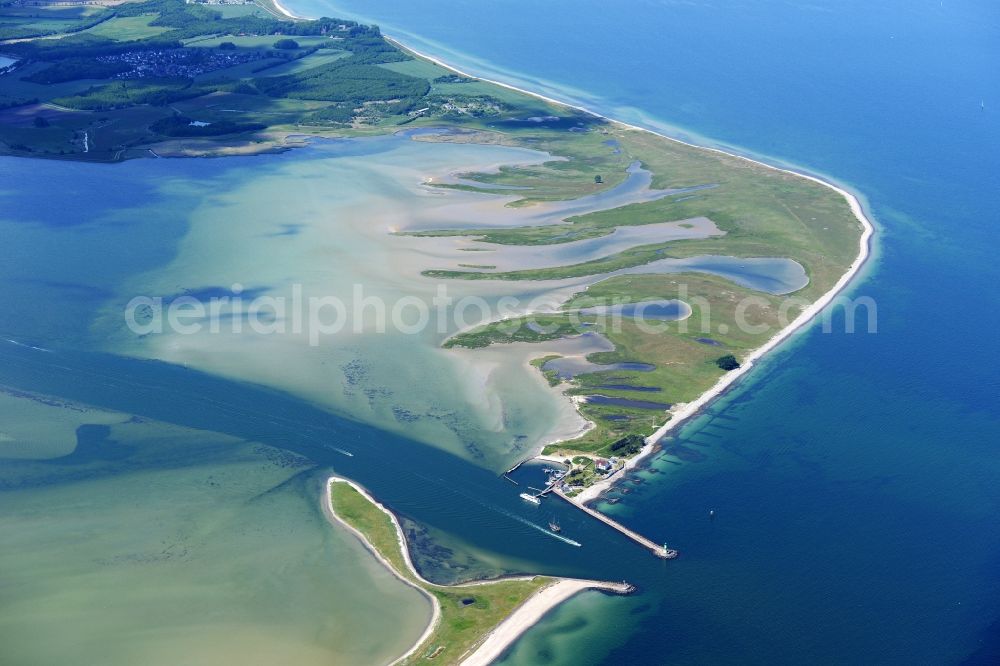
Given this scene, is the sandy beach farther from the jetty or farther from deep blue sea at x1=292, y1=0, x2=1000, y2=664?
deep blue sea at x1=292, y1=0, x2=1000, y2=664

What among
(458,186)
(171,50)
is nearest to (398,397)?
(458,186)

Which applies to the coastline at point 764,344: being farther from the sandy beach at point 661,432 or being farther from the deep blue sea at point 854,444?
the deep blue sea at point 854,444

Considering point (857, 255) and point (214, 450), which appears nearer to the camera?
point (214, 450)

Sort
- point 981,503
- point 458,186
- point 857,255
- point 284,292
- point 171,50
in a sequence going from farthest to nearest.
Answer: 1. point 171,50
2. point 458,186
3. point 857,255
4. point 284,292
5. point 981,503

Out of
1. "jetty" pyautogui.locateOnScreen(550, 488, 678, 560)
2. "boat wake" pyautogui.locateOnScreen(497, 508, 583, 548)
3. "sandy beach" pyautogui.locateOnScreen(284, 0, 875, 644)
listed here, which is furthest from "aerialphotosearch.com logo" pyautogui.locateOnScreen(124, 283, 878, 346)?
"boat wake" pyautogui.locateOnScreen(497, 508, 583, 548)

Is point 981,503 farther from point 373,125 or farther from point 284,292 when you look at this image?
point 373,125

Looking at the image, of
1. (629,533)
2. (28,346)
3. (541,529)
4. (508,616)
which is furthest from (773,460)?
(28,346)

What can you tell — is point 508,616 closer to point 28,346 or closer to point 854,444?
point 854,444
